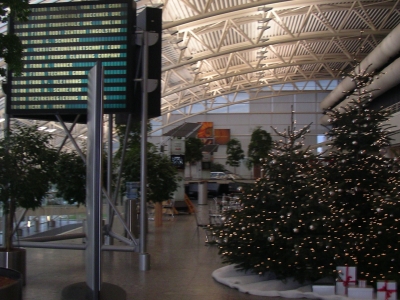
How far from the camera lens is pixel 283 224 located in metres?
7.72

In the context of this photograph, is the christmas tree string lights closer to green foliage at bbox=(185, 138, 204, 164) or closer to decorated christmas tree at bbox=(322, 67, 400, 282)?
decorated christmas tree at bbox=(322, 67, 400, 282)

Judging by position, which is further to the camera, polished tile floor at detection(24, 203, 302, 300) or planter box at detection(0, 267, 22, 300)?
polished tile floor at detection(24, 203, 302, 300)

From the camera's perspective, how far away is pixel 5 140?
309 inches

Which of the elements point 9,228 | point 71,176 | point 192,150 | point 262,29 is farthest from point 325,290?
Answer: point 192,150

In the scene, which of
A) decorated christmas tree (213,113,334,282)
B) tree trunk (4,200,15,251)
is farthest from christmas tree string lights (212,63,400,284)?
tree trunk (4,200,15,251)

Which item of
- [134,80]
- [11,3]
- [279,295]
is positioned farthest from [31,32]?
[279,295]

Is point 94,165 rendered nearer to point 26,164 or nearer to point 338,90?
point 26,164

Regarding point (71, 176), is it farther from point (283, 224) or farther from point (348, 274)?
point (348, 274)

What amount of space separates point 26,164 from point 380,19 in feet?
107

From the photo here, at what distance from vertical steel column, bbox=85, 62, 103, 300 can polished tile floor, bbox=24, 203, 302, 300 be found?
194 centimetres

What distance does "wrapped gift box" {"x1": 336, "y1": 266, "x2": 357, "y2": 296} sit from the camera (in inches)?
279

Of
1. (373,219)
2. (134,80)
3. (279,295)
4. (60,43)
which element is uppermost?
(60,43)

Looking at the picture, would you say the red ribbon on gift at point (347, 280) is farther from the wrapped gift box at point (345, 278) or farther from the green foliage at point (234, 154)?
the green foliage at point (234, 154)

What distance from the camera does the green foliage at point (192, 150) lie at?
37062 millimetres
